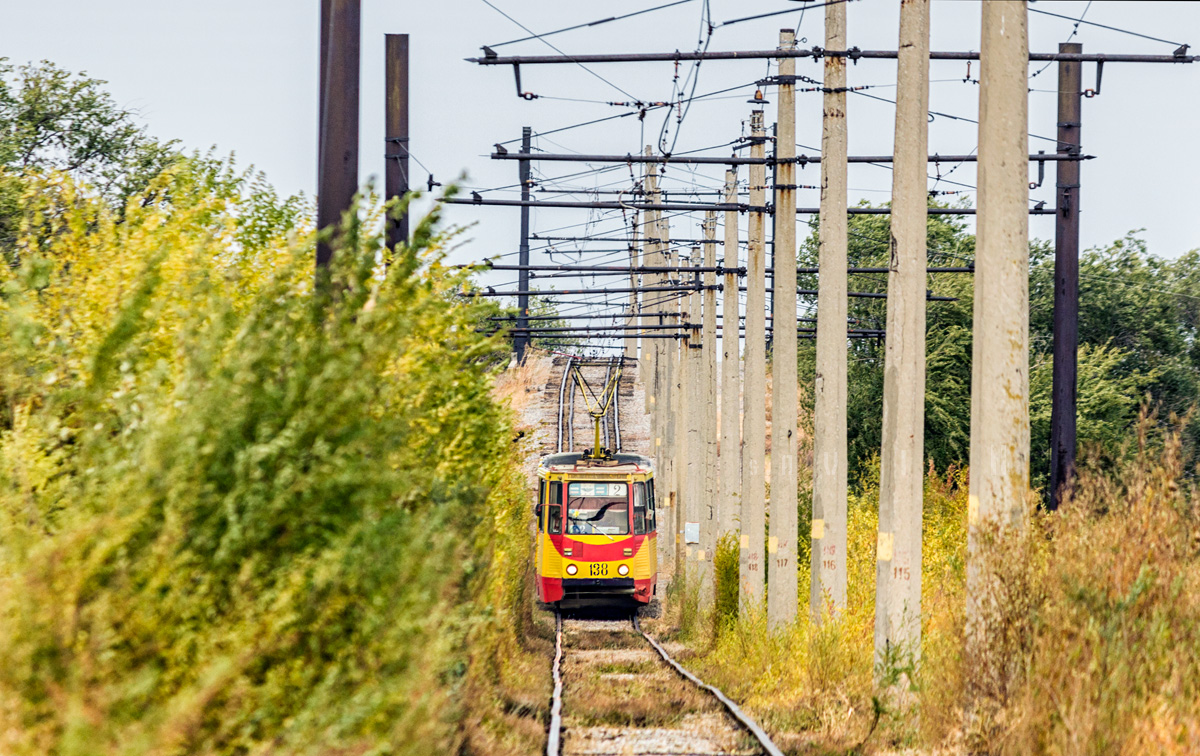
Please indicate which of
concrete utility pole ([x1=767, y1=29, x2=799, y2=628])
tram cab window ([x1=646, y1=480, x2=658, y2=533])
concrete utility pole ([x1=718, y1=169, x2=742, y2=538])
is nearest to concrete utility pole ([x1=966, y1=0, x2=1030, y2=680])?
concrete utility pole ([x1=767, y1=29, x2=799, y2=628])

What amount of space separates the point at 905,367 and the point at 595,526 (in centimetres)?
1935

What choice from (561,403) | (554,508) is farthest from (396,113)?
(561,403)

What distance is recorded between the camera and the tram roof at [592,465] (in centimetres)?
3359

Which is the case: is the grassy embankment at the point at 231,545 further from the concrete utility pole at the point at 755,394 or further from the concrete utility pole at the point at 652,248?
the concrete utility pole at the point at 652,248

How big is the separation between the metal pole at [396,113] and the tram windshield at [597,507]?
16.8 meters

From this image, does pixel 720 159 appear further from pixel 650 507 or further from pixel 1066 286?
pixel 650 507

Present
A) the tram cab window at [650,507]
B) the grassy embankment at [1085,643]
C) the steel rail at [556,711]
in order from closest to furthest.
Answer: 1. the grassy embankment at [1085,643]
2. the steel rail at [556,711]
3. the tram cab window at [650,507]

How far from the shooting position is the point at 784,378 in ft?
69.4

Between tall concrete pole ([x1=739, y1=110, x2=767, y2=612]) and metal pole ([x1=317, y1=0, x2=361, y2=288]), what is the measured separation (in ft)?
43.7

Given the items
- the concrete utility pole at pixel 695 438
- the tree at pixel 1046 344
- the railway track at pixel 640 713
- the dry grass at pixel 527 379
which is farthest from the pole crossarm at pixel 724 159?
the dry grass at pixel 527 379

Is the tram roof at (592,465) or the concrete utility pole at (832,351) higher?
the concrete utility pole at (832,351)

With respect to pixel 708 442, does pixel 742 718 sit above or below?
below

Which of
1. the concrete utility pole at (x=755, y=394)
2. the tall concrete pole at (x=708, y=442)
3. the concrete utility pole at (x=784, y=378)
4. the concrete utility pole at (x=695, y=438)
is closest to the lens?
the concrete utility pole at (x=784, y=378)

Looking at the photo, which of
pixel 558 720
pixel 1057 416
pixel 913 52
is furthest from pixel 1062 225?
pixel 558 720
